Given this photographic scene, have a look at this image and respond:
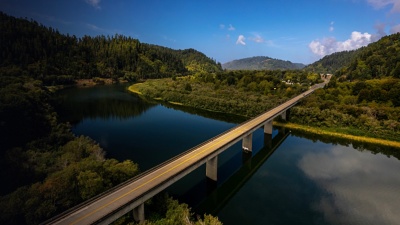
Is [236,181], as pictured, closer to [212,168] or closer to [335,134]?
[212,168]

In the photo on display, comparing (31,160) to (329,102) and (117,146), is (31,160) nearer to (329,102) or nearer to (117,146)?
(117,146)

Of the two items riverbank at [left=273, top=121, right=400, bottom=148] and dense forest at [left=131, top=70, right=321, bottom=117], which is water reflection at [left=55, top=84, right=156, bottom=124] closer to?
dense forest at [left=131, top=70, right=321, bottom=117]

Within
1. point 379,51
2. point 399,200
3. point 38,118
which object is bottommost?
point 399,200

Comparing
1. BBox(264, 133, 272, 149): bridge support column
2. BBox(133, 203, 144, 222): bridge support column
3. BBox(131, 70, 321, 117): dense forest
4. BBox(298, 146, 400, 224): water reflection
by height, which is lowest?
BBox(298, 146, 400, 224): water reflection

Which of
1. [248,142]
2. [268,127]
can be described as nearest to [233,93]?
[268,127]

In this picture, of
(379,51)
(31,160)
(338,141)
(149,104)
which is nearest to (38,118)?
(31,160)

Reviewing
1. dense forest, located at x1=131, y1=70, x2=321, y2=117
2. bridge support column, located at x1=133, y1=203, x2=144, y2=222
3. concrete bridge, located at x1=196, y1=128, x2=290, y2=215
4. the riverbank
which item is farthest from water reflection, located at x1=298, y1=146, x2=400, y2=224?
dense forest, located at x1=131, y1=70, x2=321, y2=117
